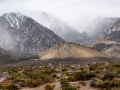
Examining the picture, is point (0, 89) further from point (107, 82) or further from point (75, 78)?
point (107, 82)

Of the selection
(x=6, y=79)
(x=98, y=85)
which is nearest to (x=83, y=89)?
(x=98, y=85)

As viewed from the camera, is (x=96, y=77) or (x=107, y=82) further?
(x=96, y=77)

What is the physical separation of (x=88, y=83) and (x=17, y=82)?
11.1m

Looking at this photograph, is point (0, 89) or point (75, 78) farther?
point (75, 78)

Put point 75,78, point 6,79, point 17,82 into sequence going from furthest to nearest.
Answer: point 6,79 < point 17,82 < point 75,78

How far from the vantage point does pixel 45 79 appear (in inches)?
1454

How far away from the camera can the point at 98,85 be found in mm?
29703

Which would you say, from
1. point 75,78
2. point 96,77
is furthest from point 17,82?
point 96,77

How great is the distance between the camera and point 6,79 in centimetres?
4188

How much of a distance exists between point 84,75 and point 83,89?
650cm

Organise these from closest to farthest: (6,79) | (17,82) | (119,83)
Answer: (119,83) → (17,82) → (6,79)

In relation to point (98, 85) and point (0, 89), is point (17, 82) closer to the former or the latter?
point (0, 89)

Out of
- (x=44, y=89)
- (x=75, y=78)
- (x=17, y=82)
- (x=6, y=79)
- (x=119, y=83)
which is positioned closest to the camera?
(x=119, y=83)

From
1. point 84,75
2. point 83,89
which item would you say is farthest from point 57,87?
point 84,75
